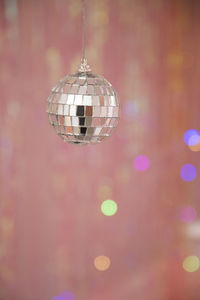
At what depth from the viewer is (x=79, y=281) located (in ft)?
9.40

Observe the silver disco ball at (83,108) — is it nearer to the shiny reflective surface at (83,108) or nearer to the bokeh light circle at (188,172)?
the shiny reflective surface at (83,108)

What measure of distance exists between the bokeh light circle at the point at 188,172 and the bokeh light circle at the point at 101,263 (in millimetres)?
711

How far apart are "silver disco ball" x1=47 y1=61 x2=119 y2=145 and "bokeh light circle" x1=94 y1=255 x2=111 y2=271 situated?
1.48m

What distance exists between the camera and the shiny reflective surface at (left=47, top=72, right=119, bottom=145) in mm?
1438

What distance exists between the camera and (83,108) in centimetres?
143

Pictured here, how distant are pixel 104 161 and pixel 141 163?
0.23 metres

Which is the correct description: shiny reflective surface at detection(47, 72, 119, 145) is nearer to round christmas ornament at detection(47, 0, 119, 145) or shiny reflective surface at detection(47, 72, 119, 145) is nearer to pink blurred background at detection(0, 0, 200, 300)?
round christmas ornament at detection(47, 0, 119, 145)

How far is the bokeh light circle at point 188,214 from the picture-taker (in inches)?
111

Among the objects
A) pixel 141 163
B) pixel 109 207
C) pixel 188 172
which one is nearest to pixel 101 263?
pixel 109 207

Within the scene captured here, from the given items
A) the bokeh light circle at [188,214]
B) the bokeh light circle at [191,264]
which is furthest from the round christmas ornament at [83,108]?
the bokeh light circle at [191,264]

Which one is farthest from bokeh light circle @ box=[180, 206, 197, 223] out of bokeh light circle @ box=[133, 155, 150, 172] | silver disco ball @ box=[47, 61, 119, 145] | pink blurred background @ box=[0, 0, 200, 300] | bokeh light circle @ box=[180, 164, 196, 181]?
silver disco ball @ box=[47, 61, 119, 145]

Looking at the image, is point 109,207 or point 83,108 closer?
point 83,108

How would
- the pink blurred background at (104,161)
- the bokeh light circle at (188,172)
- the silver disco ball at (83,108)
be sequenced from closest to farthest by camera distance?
the silver disco ball at (83,108) → the pink blurred background at (104,161) → the bokeh light circle at (188,172)

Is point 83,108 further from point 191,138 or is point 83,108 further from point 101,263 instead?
point 101,263
